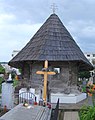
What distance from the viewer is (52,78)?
1936 cm

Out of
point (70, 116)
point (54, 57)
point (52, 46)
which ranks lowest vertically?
point (70, 116)

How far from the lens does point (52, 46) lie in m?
19.4

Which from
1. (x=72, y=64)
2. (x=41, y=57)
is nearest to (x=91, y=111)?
(x=41, y=57)

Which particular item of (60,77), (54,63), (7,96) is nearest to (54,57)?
(54,63)

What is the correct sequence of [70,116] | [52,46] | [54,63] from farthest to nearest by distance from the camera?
[52,46] < [54,63] < [70,116]

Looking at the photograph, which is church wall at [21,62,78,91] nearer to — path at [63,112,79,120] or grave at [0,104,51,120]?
path at [63,112,79,120]

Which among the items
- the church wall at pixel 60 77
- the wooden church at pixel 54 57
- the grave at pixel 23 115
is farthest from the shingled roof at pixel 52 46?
the grave at pixel 23 115

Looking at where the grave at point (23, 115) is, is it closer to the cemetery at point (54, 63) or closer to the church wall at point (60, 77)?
the cemetery at point (54, 63)

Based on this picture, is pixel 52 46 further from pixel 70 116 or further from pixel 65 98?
pixel 70 116

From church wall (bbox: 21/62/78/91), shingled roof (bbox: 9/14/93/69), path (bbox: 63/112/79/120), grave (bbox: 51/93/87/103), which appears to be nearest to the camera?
path (bbox: 63/112/79/120)

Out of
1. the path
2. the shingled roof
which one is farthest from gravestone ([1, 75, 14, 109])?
the shingled roof

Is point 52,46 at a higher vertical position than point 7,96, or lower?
higher

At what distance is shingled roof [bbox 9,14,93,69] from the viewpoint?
18.6 meters

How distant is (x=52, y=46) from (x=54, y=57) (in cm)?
125
